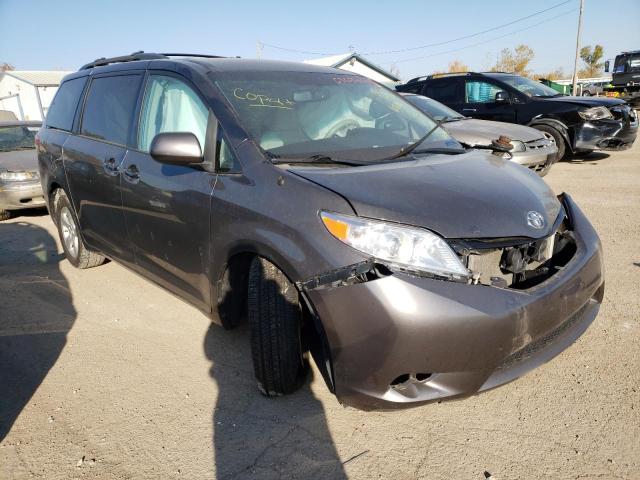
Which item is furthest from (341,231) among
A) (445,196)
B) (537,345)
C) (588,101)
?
(588,101)

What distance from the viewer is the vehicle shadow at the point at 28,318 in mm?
2877

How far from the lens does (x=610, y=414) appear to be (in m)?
2.33

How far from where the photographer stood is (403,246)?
2029mm

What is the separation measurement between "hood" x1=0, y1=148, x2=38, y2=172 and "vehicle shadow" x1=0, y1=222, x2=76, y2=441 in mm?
1749

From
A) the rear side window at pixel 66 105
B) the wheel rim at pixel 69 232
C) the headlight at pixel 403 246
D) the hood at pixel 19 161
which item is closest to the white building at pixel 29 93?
the hood at pixel 19 161

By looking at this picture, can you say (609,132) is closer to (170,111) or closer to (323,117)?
(323,117)

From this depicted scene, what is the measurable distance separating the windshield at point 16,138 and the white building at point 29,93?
112 feet

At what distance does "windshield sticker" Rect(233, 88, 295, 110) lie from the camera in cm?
281

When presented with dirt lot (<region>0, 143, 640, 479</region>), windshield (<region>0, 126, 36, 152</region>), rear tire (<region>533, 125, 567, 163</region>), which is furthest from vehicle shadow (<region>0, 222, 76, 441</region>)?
rear tire (<region>533, 125, 567, 163</region>)

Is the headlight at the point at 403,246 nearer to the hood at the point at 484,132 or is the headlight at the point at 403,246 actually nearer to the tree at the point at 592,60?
the hood at the point at 484,132

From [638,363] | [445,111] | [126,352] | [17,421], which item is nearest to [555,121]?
[445,111]

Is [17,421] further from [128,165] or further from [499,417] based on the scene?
[499,417]

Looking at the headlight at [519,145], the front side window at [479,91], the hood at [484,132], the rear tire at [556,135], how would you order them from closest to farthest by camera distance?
the hood at [484,132] < the headlight at [519,145] < the rear tire at [556,135] < the front side window at [479,91]

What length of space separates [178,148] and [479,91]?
27.7 feet
